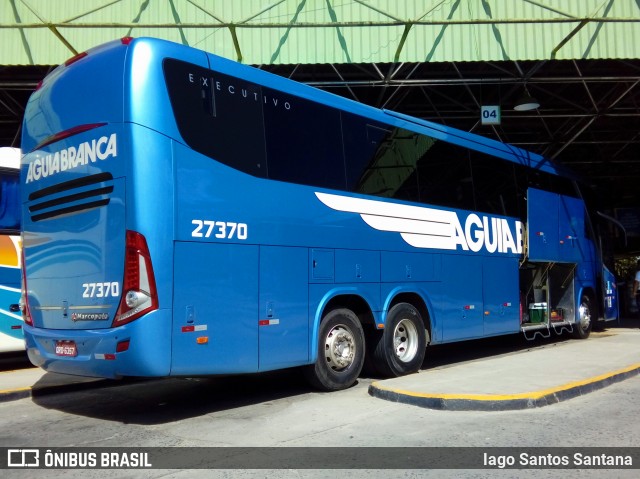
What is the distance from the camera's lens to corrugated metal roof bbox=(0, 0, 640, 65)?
42.1 feet

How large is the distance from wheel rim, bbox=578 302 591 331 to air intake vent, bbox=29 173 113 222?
37.6ft

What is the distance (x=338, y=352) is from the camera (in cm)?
832

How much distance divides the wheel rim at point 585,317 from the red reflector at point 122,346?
11.3 m

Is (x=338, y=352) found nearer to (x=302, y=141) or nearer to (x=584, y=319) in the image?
(x=302, y=141)

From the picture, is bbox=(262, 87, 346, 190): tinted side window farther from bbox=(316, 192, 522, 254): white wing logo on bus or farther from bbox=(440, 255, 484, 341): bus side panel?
bbox=(440, 255, 484, 341): bus side panel

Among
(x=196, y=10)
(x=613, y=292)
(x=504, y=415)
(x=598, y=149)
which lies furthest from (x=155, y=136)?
(x=598, y=149)

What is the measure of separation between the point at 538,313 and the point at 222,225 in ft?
28.2

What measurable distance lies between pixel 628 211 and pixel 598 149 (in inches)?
192

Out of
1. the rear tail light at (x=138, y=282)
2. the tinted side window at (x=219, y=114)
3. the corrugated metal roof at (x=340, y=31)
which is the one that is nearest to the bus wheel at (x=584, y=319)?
the corrugated metal roof at (x=340, y=31)

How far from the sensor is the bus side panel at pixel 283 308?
23.6 feet

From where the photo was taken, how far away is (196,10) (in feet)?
42.5

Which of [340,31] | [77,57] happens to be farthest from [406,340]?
[340,31]

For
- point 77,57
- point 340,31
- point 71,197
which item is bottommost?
point 71,197

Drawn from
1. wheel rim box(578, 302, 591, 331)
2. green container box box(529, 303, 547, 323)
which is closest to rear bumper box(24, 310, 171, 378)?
→ green container box box(529, 303, 547, 323)
